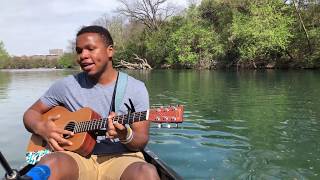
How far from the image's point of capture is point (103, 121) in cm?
378

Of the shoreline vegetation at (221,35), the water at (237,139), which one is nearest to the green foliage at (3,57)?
the shoreline vegetation at (221,35)

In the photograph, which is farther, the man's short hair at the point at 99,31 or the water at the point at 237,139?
the water at the point at 237,139

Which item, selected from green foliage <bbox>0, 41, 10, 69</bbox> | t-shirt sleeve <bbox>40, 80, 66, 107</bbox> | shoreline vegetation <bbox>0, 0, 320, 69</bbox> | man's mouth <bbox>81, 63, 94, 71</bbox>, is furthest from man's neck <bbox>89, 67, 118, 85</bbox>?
green foliage <bbox>0, 41, 10, 69</bbox>

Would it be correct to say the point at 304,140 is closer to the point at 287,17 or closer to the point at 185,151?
the point at 185,151

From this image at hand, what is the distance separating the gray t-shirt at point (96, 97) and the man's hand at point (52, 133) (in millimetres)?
210

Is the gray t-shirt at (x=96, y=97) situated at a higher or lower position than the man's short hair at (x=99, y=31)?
lower

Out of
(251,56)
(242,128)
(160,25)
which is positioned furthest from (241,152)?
(160,25)

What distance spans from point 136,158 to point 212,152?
14.8ft

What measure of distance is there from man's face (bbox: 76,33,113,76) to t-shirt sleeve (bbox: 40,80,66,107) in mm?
344

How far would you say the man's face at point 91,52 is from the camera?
4.00 meters

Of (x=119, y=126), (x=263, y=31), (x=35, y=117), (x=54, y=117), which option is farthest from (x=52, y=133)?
(x=263, y=31)

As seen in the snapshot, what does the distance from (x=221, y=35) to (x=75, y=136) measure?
45.3m

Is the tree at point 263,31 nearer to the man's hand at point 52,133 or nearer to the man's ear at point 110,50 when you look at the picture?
the man's ear at point 110,50

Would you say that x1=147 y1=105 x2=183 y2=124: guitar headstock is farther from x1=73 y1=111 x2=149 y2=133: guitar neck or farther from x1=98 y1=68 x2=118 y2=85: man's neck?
x1=98 y1=68 x2=118 y2=85: man's neck
